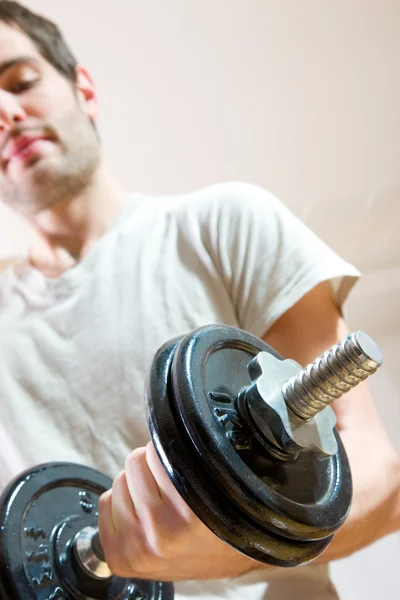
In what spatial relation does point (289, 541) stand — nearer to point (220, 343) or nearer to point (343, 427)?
point (220, 343)

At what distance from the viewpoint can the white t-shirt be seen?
0.54 metres

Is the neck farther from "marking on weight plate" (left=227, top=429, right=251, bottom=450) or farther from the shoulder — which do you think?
"marking on weight plate" (left=227, top=429, right=251, bottom=450)

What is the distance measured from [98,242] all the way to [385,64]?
2.06 ft

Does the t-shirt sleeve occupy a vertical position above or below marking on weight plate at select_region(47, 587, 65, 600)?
above

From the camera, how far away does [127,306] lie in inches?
24.5

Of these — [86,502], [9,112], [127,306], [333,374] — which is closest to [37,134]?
[9,112]

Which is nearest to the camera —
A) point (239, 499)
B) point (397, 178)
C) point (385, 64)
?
point (239, 499)

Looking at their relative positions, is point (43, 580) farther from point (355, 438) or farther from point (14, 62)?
point (14, 62)

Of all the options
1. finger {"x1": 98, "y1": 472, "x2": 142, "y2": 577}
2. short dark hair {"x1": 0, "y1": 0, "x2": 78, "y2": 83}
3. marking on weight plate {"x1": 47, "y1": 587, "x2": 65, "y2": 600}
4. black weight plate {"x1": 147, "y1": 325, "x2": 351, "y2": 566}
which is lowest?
marking on weight plate {"x1": 47, "y1": 587, "x2": 65, "y2": 600}

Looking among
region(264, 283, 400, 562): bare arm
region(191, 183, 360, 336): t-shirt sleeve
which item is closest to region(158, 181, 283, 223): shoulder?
region(191, 183, 360, 336): t-shirt sleeve

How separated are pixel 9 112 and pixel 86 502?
0.55 metres

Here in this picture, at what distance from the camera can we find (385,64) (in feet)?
2.98

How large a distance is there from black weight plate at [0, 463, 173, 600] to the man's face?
43 centimetres

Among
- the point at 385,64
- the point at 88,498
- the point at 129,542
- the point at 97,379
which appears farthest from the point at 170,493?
the point at 385,64
